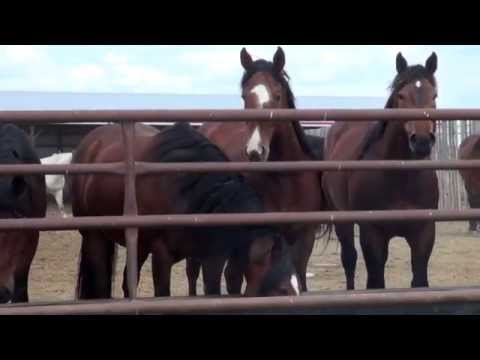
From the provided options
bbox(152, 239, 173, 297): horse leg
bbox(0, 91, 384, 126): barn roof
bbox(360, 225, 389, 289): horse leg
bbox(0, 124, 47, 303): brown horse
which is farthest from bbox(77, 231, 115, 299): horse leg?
bbox(0, 91, 384, 126): barn roof

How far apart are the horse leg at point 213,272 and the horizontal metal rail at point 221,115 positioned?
1113mm

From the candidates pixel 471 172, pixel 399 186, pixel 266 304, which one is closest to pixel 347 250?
pixel 399 186

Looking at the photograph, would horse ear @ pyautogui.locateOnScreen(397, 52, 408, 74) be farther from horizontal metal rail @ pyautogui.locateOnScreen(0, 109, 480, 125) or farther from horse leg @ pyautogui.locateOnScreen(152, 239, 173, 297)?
horse leg @ pyautogui.locateOnScreen(152, 239, 173, 297)

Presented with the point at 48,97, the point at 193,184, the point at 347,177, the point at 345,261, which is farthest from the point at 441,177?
the point at 48,97

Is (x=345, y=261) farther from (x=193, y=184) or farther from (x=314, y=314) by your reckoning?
(x=314, y=314)

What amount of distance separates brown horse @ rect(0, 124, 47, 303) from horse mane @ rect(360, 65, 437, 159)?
8.30 ft

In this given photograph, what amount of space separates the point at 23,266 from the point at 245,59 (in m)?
2.20

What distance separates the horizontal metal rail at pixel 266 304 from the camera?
3.86 meters

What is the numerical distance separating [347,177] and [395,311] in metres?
2.14

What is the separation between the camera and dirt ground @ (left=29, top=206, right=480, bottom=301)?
28.1 ft

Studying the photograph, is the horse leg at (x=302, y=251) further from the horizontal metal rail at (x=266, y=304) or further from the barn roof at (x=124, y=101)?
the barn roof at (x=124, y=101)

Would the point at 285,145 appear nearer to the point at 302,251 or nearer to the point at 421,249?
the point at 302,251

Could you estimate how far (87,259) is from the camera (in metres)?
6.00

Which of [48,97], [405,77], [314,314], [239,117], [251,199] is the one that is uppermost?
[48,97]
